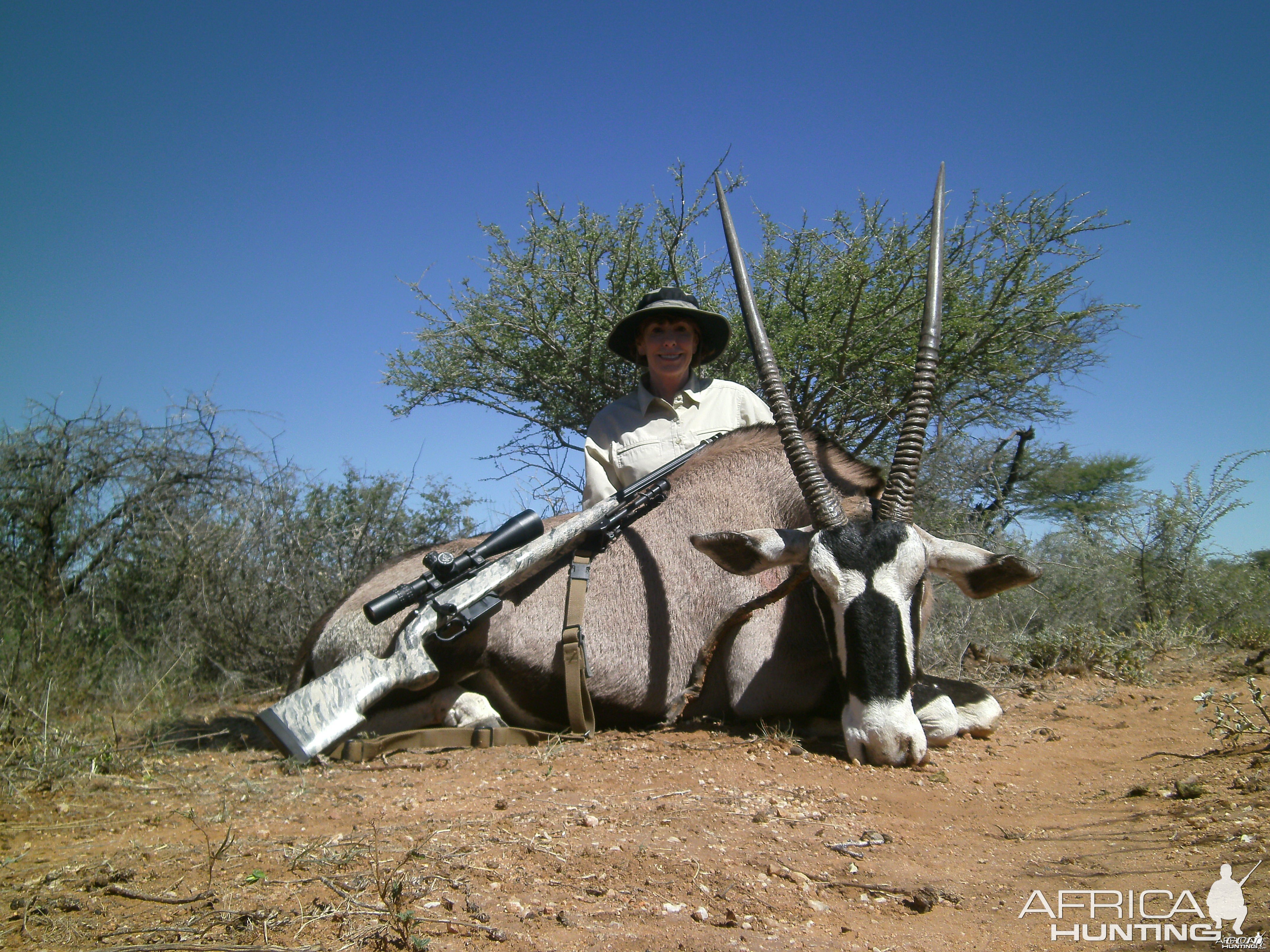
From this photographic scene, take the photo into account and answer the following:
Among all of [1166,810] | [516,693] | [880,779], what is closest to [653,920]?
[880,779]

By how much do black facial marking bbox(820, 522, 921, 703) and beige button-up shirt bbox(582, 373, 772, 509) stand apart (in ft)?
5.59

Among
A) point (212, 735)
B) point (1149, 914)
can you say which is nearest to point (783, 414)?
point (1149, 914)

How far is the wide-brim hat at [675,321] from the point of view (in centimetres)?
507

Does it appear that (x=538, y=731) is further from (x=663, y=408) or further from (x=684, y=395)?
(x=684, y=395)

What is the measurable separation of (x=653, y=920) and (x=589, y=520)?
8.81ft

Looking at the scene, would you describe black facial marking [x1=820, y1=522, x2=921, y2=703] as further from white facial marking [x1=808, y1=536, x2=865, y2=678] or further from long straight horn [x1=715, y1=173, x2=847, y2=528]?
long straight horn [x1=715, y1=173, x2=847, y2=528]

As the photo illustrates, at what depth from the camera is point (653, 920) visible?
1.79 m

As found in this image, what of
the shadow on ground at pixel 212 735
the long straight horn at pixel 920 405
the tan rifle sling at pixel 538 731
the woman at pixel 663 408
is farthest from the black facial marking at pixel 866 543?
the shadow on ground at pixel 212 735

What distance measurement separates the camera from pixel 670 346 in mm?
5121

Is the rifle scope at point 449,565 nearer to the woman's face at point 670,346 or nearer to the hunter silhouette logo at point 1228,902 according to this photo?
the woman's face at point 670,346

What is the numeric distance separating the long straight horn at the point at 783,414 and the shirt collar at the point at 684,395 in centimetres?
91

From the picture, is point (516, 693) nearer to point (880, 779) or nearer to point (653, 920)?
point (880, 779)

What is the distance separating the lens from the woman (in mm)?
5051

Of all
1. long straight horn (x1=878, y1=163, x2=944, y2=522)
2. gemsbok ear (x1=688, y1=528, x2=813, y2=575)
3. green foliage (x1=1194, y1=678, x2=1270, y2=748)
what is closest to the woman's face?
long straight horn (x1=878, y1=163, x2=944, y2=522)
